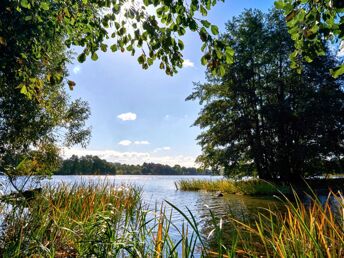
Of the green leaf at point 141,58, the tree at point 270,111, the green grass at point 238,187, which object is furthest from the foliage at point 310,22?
the tree at point 270,111

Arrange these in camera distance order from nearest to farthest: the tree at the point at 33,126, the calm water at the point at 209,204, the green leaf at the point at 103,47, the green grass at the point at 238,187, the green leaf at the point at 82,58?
the green leaf at the point at 82,58 < the green leaf at the point at 103,47 < the calm water at the point at 209,204 < the tree at the point at 33,126 < the green grass at the point at 238,187

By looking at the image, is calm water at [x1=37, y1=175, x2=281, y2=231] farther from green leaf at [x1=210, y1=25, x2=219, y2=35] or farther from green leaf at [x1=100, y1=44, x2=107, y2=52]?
green leaf at [x1=100, y1=44, x2=107, y2=52]

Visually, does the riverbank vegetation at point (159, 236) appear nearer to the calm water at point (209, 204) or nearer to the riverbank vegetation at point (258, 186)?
the calm water at point (209, 204)

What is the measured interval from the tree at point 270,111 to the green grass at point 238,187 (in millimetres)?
1660

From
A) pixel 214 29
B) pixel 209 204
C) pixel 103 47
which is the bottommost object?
pixel 209 204

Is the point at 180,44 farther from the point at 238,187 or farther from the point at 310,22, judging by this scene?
the point at 238,187

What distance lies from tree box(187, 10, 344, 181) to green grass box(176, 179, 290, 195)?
5.45 ft

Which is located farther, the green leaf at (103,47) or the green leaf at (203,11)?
the green leaf at (103,47)

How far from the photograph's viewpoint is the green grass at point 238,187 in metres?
23.9

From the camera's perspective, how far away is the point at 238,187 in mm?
26141

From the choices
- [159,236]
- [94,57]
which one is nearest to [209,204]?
[159,236]

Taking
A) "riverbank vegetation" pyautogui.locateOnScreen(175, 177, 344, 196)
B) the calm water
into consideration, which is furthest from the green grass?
the calm water

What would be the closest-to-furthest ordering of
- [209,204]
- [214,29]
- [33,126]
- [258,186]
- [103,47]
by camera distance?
[214,29] < [103,47] < [33,126] < [209,204] < [258,186]

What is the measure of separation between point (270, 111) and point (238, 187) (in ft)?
22.7
